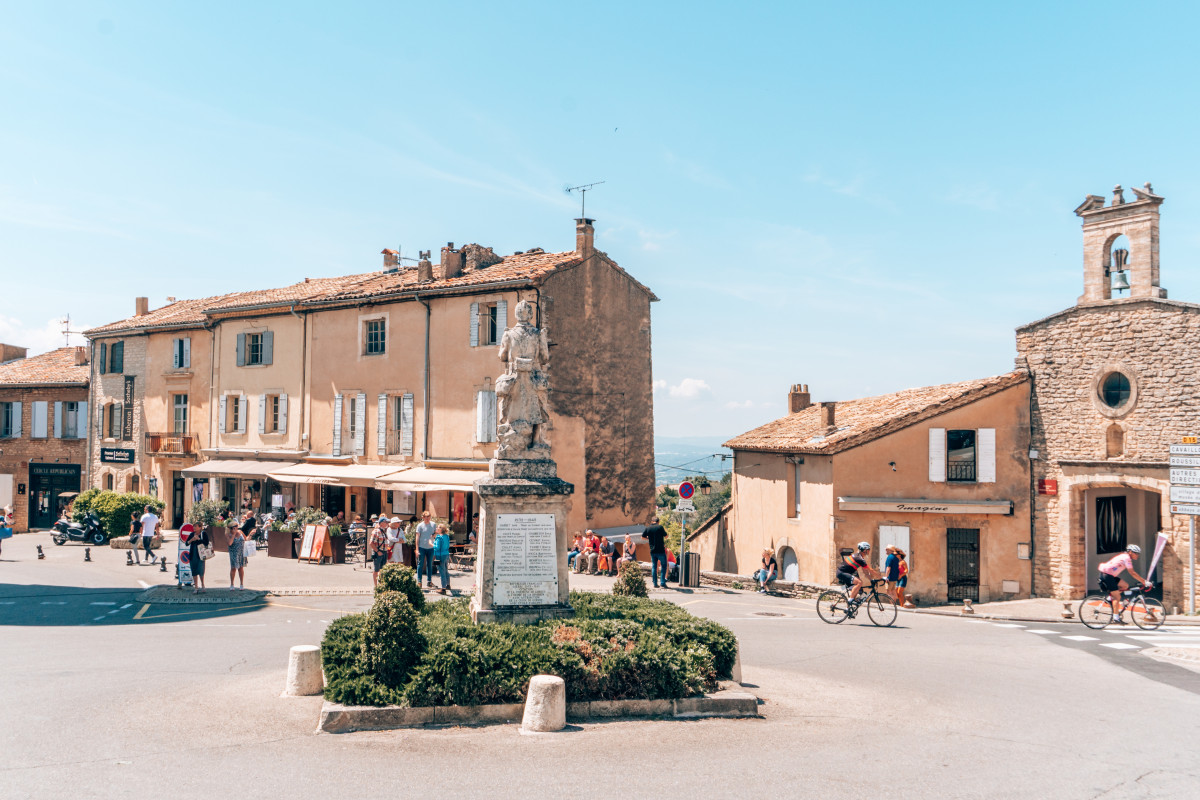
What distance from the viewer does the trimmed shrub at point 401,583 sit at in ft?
37.8

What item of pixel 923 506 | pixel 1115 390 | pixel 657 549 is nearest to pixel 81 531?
pixel 657 549

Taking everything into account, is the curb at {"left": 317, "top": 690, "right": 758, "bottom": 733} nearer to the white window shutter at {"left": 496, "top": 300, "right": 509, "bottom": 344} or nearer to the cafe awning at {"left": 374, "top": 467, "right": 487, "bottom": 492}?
the cafe awning at {"left": 374, "top": 467, "right": 487, "bottom": 492}

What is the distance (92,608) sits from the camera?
17625 millimetres

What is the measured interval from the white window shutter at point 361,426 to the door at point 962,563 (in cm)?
1907

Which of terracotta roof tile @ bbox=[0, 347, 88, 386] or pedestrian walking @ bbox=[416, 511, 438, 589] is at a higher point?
terracotta roof tile @ bbox=[0, 347, 88, 386]

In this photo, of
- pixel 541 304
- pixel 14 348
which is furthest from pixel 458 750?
pixel 14 348

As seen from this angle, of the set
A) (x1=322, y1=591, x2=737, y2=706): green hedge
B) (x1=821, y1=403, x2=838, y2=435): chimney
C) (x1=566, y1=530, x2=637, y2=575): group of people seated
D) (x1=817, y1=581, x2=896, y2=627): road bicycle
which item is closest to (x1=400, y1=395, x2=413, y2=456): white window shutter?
(x1=566, y1=530, x2=637, y2=575): group of people seated

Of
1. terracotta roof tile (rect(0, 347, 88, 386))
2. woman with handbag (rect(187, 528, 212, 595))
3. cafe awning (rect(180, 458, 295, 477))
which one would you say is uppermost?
terracotta roof tile (rect(0, 347, 88, 386))

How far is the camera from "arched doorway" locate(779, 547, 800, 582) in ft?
82.4

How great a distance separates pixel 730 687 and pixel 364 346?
24225 mm

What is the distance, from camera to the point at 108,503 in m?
30.9

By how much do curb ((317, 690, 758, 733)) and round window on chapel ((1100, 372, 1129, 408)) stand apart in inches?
618

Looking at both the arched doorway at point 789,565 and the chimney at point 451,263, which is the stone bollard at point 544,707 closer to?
the arched doorway at point 789,565

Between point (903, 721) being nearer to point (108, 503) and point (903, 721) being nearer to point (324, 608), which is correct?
point (324, 608)
